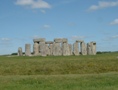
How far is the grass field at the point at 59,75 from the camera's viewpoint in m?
18.0

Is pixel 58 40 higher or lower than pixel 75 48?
higher

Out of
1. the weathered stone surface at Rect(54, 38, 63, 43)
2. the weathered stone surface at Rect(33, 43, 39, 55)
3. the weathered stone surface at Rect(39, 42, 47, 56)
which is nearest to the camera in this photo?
the weathered stone surface at Rect(39, 42, 47, 56)

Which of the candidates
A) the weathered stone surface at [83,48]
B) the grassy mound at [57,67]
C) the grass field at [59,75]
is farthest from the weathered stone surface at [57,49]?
the grassy mound at [57,67]

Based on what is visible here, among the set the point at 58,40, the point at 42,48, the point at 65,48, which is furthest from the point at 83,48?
the point at 42,48

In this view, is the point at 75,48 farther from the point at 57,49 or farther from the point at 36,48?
the point at 36,48

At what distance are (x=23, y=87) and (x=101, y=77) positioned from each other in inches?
231

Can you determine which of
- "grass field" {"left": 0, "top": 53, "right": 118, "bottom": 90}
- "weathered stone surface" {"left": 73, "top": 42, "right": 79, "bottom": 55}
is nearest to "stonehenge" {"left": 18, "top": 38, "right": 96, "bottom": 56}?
"weathered stone surface" {"left": 73, "top": 42, "right": 79, "bottom": 55}

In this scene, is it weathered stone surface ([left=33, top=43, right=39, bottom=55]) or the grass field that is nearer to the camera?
the grass field

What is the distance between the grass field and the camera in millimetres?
18016

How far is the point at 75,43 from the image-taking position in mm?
57188

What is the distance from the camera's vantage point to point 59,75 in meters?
23.4

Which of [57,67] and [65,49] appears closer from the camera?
[57,67]

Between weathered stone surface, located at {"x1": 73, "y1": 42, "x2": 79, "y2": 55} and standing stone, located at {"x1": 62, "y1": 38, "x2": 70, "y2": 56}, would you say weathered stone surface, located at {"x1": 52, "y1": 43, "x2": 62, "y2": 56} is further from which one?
weathered stone surface, located at {"x1": 73, "y1": 42, "x2": 79, "y2": 55}

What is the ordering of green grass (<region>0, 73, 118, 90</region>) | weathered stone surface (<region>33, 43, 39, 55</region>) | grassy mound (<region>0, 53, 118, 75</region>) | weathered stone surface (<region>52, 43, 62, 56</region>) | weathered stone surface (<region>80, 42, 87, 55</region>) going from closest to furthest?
green grass (<region>0, 73, 118, 90</region>), grassy mound (<region>0, 53, 118, 75</region>), weathered stone surface (<region>52, 43, 62, 56</region>), weathered stone surface (<region>33, 43, 39, 55</region>), weathered stone surface (<region>80, 42, 87, 55</region>)
